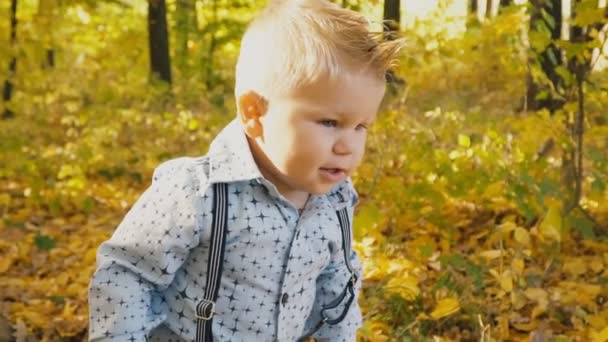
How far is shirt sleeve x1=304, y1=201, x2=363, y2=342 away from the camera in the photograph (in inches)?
81.7

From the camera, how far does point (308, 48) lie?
1.65 meters

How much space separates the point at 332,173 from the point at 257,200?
174mm

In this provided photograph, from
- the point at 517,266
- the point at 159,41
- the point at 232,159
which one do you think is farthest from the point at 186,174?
the point at 159,41

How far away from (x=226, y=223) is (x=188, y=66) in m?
9.88

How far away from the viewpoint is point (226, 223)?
175 centimetres

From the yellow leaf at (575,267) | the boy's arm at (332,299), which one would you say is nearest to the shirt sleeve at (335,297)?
the boy's arm at (332,299)

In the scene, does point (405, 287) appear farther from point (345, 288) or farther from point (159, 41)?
point (159, 41)

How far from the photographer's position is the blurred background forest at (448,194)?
317 centimetres

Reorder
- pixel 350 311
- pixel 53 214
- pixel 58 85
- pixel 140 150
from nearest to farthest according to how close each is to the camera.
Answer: pixel 350 311 < pixel 53 214 < pixel 140 150 < pixel 58 85

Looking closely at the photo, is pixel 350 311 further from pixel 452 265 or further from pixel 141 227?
pixel 452 265

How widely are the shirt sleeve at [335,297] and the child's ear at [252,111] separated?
375mm

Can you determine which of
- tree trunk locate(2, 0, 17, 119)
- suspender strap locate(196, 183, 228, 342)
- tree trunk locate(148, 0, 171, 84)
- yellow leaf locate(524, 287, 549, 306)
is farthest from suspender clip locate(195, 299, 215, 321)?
tree trunk locate(148, 0, 171, 84)

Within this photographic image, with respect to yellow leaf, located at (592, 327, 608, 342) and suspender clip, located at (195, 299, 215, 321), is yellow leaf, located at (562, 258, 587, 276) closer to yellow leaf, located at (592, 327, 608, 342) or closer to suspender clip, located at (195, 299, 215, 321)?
yellow leaf, located at (592, 327, 608, 342)

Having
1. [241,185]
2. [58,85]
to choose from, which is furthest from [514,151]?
[58,85]
